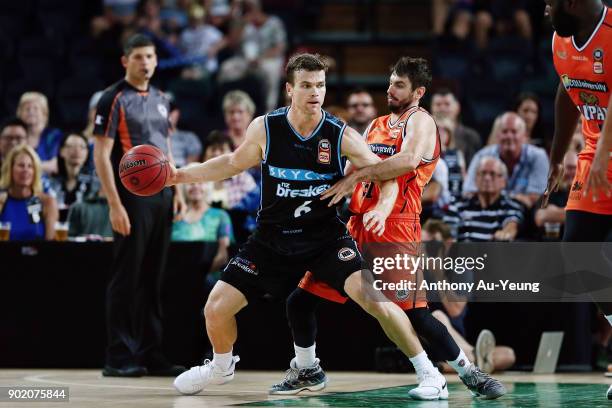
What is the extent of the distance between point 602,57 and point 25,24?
12.0m

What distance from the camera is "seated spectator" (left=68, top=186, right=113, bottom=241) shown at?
9.77m

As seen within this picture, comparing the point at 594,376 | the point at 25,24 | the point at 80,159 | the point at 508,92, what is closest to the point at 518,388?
the point at 594,376

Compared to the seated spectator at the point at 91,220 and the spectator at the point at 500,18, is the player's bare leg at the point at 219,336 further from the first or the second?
the spectator at the point at 500,18

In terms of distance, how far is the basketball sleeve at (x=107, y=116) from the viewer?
27.9ft

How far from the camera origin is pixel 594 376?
871 cm

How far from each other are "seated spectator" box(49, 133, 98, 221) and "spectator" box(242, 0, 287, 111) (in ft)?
13.9

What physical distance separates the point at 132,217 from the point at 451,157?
345 cm

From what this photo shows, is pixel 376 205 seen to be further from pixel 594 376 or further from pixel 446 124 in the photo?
pixel 446 124

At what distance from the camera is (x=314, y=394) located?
7.05 meters

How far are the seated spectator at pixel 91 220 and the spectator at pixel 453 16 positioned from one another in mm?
6833

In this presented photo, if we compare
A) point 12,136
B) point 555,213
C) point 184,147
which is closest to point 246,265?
point 555,213

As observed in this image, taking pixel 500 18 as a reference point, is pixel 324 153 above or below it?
below

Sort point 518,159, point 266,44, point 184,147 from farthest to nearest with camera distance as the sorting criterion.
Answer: point 266,44 < point 184,147 < point 518,159

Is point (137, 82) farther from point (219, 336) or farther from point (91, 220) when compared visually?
point (219, 336)
